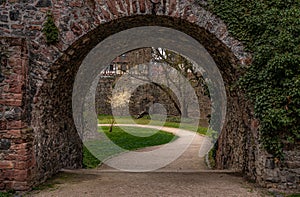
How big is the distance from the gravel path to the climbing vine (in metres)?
1.20

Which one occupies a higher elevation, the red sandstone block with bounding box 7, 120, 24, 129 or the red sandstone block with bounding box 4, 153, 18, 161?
the red sandstone block with bounding box 7, 120, 24, 129

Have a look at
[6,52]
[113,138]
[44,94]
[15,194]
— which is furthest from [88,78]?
[113,138]

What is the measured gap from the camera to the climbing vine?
609 cm

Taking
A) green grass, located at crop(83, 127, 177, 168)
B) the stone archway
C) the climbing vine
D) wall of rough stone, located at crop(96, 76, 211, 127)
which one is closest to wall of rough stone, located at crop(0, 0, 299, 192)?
the stone archway

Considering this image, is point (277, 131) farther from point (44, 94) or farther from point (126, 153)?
point (126, 153)

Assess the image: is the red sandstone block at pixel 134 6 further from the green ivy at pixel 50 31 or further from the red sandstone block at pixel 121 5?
the green ivy at pixel 50 31

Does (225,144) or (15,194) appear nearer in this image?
(15,194)

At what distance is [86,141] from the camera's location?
627 inches

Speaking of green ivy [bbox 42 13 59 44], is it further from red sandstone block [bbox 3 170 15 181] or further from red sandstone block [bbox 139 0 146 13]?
red sandstone block [bbox 3 170 15 181]

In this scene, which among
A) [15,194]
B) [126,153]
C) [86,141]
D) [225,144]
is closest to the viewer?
[15,194]

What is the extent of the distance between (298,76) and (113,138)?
1221 centimetres

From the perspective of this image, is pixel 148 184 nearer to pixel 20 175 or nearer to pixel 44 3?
pixel 20 175

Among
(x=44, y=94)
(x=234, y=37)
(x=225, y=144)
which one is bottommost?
(x=225, y=144)

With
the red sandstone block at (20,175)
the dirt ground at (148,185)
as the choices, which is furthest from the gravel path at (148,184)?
the red sandstone block at (20,175)
